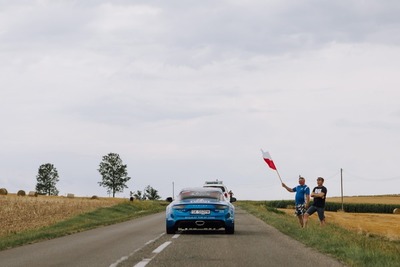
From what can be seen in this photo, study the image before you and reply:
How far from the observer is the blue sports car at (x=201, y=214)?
1819cm

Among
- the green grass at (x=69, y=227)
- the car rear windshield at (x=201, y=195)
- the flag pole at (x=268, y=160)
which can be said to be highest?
the flag pole at (x=268, y=160)

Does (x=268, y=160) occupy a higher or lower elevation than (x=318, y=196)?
higher

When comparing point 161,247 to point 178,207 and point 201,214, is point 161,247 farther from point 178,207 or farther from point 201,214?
point 178,207

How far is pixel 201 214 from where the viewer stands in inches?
717

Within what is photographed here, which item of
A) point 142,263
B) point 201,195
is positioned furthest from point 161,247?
point 201,195

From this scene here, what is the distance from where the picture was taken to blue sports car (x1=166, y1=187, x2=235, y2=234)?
1819 centimetres

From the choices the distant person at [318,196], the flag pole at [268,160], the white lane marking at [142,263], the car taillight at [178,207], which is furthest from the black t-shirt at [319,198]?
the white lane marking at [142,263]

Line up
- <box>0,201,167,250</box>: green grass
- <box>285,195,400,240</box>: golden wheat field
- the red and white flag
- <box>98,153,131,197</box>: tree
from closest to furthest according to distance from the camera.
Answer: <box>0,201,167,250</box>: green grass < the red and white flag < <box>285,195,400,240</box>: golden wheat field < <box>98,153,131,197</box>: tree

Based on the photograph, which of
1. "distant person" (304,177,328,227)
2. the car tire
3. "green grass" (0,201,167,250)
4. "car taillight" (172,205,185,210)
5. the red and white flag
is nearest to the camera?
"green grass" (0,201,167,250)

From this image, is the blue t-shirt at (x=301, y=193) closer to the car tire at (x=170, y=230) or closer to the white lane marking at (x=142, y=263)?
the car tire at (x=170, y=230)

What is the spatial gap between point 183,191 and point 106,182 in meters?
117

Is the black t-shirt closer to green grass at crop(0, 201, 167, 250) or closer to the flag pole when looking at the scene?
the flag pole

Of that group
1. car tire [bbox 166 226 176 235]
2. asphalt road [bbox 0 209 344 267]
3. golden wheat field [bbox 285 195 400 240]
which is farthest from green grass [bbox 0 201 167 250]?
golden wheat field [bbox 285 195 400 240]

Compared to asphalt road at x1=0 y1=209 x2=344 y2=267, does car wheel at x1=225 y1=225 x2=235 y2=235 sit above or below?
above
